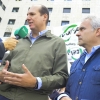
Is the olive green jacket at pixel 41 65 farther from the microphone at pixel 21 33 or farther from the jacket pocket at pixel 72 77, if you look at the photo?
the microphone at pixel 21 33

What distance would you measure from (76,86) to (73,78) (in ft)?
0.41

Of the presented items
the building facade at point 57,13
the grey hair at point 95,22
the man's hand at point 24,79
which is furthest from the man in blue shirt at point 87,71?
the building facade at point 57,13

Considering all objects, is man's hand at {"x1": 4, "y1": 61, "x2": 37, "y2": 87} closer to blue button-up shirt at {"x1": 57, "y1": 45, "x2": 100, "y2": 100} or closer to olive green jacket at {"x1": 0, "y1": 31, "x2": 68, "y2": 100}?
olive green jacket at {"x1": 0, "y1": 31, "x2": 68, "y2": 100}

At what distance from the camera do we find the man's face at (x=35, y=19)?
2566 millimetres

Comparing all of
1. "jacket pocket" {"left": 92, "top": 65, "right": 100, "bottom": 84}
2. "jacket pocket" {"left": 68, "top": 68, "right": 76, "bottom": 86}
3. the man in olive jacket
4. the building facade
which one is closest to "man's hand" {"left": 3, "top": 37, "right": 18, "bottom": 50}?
the man in olive jacket

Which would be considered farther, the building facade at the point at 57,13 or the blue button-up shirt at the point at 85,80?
the building facade at the point at 57,13

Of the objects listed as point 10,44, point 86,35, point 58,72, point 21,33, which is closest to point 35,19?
point 21,33

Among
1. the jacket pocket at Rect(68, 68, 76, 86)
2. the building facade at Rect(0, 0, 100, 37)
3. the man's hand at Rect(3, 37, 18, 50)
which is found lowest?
the jacket pocket at Rect(68, 68, 76, 86)

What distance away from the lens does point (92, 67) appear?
210cm

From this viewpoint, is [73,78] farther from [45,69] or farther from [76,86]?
[45,69]

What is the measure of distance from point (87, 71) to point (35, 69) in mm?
563

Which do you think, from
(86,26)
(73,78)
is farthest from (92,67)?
(86,26)

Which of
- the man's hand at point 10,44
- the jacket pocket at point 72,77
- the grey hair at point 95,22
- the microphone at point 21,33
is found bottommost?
the jacket pocket at point 72,77

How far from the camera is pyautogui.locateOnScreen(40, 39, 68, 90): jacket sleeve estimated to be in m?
2.02
